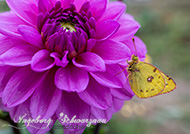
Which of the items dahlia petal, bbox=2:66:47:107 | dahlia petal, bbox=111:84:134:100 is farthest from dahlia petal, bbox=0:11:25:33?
dahlia petal, bbox=111:84:134:100

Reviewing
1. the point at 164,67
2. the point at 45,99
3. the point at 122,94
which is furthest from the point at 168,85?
the point at 164,67

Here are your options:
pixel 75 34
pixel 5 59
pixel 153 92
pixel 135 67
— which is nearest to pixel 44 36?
pixel 75 34

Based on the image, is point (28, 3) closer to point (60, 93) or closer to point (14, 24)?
point (14, 24)

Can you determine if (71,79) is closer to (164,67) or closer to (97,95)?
(97,95)

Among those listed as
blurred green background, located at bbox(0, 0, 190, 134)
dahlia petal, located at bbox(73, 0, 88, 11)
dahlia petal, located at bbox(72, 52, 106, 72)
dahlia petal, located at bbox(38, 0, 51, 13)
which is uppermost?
dahlia petal, located at bbox(38, 0, 51, 13)

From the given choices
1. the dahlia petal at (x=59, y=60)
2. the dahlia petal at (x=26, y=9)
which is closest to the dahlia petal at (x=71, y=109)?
the dahlia petal at (x=59, y=60)

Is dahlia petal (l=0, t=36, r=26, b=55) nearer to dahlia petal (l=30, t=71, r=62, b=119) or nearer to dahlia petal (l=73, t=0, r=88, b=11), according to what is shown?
dahlia petal (l=30, t=71, r=62, b=119)

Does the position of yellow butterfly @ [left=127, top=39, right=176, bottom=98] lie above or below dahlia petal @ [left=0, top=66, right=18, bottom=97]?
below
